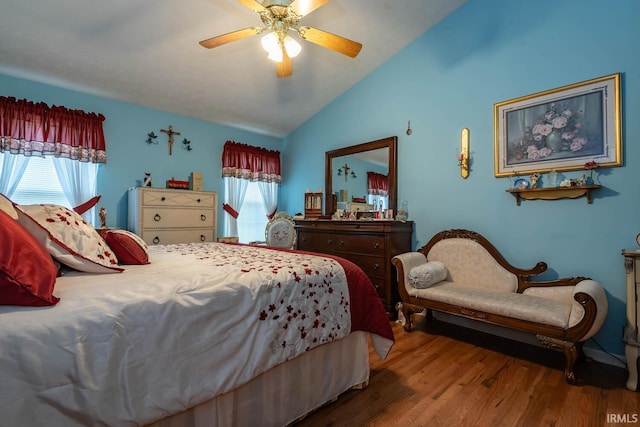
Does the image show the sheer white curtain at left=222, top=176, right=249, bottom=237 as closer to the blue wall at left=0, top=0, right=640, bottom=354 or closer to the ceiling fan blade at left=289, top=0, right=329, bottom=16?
the blue wall at left=0, top=0, right=640, bottom=354

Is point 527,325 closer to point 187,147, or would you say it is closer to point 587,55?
point 587,55

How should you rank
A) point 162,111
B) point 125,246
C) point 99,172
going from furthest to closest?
point 162,111
point 99,172
point 125,246

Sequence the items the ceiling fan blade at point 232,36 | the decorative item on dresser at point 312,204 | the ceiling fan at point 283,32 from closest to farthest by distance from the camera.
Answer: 1. the ceiling fan at point 283,32
2. the ceiling fan blade at point 232,36
3. the decorative item on dresser at point 312,204

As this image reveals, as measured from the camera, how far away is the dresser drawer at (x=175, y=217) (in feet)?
11.5

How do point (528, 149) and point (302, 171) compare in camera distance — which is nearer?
point (528, 149)

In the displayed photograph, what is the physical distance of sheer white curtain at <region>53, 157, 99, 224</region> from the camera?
10.8 ft

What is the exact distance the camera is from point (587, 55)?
2418 mm

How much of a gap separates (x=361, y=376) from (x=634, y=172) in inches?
101

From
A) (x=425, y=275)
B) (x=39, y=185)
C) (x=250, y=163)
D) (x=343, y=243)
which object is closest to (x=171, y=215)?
(x=39, y=185)

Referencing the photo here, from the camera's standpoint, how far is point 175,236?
3721mm

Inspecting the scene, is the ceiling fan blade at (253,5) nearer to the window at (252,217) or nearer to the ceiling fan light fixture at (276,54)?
the ceiling fan light fixture at (276,54)

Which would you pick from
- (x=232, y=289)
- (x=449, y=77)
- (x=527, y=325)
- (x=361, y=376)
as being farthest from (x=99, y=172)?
(x=527, y=325)

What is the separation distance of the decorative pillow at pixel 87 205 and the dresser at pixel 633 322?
4959 mm

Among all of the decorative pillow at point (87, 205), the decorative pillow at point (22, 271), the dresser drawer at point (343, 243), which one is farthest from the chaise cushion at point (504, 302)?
the decorative pillow at point (87, 205)
